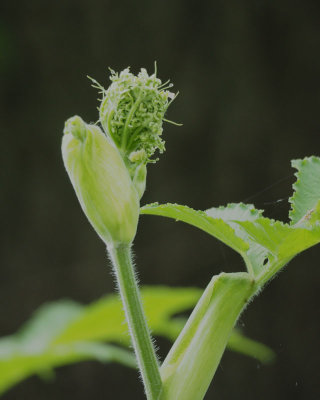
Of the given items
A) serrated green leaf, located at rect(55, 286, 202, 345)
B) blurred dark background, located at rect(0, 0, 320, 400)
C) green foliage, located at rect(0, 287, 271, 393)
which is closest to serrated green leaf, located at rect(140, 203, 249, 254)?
green foliage, located at rect(0, 287, 271, 393)

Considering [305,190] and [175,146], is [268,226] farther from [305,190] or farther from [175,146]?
[175,146]

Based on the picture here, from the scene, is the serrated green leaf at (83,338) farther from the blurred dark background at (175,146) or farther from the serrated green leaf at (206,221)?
the blurred dark background at (175,146)

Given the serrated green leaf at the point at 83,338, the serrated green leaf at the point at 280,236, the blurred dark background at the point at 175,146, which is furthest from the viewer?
the blurred dark background at the point at 175,146

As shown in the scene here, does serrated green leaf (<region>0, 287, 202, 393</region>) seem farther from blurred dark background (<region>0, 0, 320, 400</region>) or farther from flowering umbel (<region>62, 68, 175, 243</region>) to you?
blurred dark background (<region>0, 0, 320, 400</region>)

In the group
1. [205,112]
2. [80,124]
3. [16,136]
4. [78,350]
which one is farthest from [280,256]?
[16,136]

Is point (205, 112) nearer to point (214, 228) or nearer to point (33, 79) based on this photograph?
point (33, 79)

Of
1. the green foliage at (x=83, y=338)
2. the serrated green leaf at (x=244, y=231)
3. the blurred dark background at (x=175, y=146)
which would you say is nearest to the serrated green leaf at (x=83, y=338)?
the green foliage at (x=83, y=338)

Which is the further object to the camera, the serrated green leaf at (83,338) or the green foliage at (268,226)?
the serrated green leaf at (83,338)
